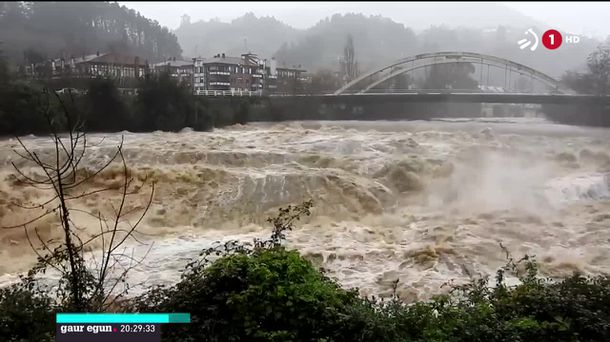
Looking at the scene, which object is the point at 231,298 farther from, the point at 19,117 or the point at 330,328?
the point at 19,117

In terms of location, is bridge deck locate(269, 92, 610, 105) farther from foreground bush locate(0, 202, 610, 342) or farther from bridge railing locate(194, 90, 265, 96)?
foreground bush locate(0, 202, 610, 342)

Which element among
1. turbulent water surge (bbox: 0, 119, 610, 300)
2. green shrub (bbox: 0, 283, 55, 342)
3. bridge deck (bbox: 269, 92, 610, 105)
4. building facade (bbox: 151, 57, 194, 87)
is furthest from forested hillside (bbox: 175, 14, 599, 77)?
green shrub (bbox: 0, 283, 55, 342)

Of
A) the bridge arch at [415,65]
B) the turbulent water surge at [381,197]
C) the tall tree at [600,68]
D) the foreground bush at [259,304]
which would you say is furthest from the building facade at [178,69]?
the foreground bush at [259,304]

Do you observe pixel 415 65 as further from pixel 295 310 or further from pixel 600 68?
pixel 295 310

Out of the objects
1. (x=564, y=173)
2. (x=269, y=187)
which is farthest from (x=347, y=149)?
(x=564, y=173)

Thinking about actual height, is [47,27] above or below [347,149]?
above

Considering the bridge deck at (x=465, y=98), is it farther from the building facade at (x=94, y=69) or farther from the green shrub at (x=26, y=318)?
the green shrub at (x=26, y=318)
